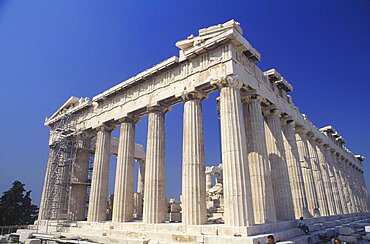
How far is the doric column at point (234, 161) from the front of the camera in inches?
507

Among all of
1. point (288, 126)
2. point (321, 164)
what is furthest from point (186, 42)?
point (321, 164)

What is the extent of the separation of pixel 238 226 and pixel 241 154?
3.69 meters

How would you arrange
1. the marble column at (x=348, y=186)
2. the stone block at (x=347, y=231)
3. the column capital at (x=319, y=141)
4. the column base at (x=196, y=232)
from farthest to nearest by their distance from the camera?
the marble column at (x=348, y=186)
the column capital at (x=319, y=141)
the stone block at (x=347, y=231)
the column base at (x=196, y=232)

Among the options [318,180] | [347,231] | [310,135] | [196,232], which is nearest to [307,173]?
[318,180]

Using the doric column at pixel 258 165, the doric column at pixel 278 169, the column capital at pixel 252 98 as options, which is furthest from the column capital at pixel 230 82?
the doric column at pixel 278 169

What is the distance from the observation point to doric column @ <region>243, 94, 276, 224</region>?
50.2ft

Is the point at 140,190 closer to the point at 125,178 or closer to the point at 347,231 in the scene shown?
the point at 125,178

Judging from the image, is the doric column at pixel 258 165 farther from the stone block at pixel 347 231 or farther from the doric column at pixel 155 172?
the doric column at pixel 155 172

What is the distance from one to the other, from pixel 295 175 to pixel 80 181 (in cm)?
2019

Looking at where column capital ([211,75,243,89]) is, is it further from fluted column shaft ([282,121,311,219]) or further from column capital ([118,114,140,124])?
column capital ([118,114,140,124])

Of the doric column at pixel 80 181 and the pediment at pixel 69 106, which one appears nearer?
the doric column at pixel 80 181

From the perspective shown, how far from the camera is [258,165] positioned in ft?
53.6

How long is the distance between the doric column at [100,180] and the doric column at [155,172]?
6013mm

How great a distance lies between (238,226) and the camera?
12.3 meters
